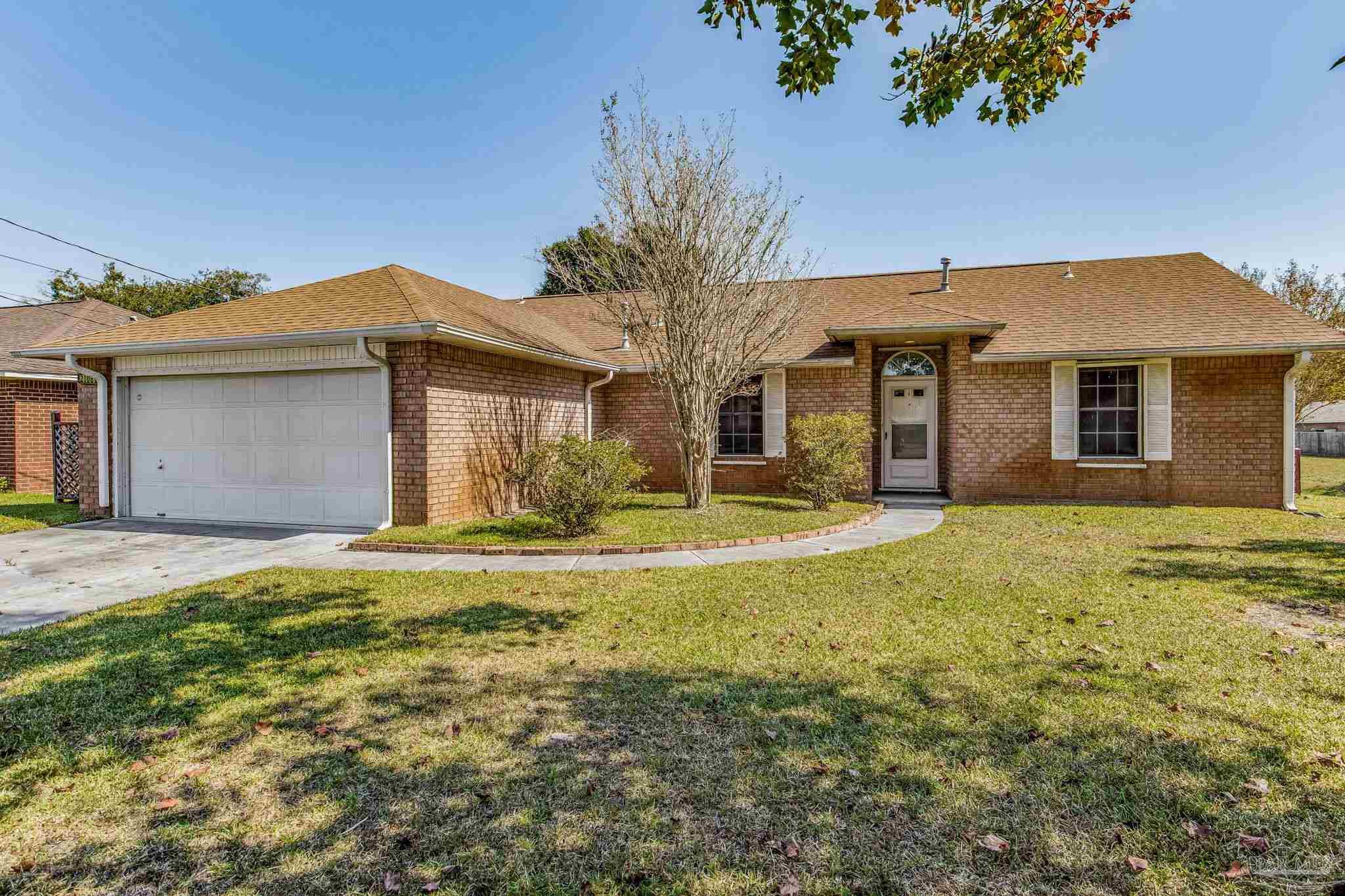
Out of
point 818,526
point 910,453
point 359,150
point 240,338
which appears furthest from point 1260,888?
point 359,150

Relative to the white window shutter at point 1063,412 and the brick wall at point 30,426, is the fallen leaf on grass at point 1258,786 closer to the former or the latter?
the white window shutter at point 1063,412

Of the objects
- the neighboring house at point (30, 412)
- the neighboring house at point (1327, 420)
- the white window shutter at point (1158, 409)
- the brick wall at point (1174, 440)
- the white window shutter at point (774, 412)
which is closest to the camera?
the brick wall at point (1174, 440)

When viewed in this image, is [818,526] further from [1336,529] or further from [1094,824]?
[1336,529]

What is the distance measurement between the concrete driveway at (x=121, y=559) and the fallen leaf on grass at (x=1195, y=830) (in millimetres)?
7226

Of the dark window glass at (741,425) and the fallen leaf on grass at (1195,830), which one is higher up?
the dark window glass at (741,425)

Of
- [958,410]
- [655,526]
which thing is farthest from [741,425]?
[655,526]

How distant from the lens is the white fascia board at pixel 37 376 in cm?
1430

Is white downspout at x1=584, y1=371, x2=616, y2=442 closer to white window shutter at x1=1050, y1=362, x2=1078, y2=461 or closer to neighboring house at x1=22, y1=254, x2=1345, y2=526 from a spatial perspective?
neighboring house at x1=22, y1=254, x2=1345, y2=526

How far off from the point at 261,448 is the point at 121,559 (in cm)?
272

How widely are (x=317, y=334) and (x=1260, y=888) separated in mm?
9885

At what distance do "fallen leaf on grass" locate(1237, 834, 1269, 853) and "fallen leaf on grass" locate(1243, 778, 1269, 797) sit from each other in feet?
1.32

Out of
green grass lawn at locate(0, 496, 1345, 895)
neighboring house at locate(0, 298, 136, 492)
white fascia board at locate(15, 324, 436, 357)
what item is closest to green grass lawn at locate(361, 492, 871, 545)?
green grass lawn at locate(0, 496, 1345, 895)

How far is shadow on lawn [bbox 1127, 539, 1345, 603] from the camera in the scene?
5711 millimetres

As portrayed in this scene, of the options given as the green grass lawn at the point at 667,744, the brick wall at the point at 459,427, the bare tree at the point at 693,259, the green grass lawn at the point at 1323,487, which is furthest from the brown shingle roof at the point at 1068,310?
the green grass lawn at the point at 667,744
